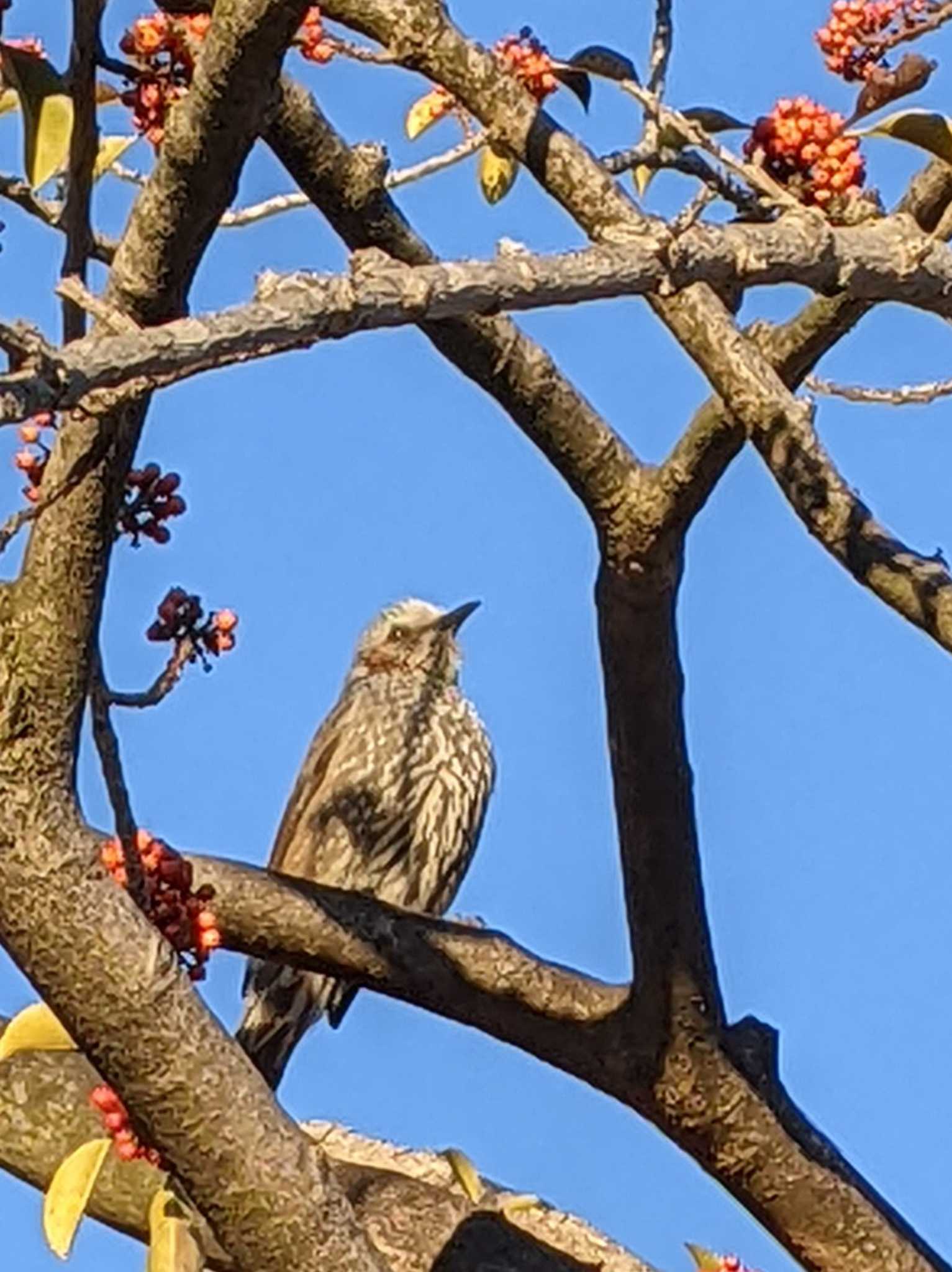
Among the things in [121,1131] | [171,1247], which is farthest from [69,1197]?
[121,1131]

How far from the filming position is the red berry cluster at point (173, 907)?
144 inches

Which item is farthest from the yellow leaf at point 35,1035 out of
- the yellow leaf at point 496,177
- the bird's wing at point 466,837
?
the bird's wing at point 466,837

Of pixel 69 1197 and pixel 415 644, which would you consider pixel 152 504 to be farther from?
pixel 415 644

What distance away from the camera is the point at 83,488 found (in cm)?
346

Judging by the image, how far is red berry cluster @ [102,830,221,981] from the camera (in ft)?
12.0

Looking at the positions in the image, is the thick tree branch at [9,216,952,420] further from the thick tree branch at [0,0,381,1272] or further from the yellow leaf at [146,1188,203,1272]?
the yellow leaf at [146,1188,203,1272]

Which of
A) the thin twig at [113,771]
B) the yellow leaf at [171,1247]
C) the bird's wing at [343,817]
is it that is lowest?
the yellow leaf at [171,1247]

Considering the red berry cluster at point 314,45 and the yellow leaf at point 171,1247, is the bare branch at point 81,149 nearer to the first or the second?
the red berry cluster at point 314,45

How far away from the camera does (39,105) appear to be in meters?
3.84

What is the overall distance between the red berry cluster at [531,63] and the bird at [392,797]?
Answer: 11.0 feet

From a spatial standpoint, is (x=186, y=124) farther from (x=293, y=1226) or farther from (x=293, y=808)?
(x=293, y=808)

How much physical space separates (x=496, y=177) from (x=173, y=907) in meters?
1.57

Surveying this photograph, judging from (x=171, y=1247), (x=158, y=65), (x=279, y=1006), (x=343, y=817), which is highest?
(x=343, y=817)

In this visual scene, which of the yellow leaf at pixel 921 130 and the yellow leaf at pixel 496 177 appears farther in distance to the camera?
the yellow leaf at pixel 496 177
